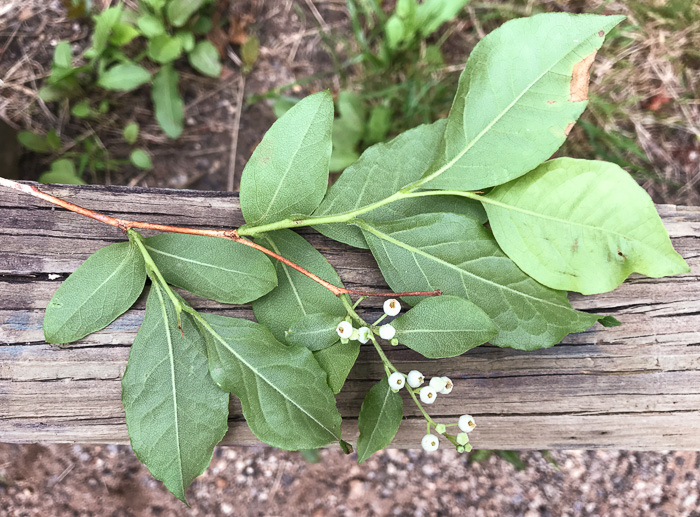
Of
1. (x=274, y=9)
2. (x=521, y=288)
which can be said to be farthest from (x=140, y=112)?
(x=521, y=288)

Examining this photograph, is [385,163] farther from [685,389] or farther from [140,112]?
[140,112]

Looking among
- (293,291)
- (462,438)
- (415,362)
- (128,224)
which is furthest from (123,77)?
(462,438)

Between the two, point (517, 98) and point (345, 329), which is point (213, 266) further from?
point (517, 98)

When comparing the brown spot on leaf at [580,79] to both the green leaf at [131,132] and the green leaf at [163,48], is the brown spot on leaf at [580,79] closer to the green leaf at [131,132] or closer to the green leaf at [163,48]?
the green leaf at [163,48]

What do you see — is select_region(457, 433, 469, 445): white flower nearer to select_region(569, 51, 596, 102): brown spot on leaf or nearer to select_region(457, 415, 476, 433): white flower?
select_region(457, 415, 476, 433): white flower

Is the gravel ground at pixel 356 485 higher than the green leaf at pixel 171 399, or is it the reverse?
the green leaf at pixel 171 399

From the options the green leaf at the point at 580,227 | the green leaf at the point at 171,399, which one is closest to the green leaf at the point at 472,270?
the green leaf at the point at 580,227
